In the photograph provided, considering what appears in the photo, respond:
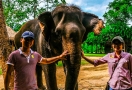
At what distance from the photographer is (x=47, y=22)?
4652 mm

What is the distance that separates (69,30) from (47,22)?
800 millimetres

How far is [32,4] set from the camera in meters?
30.8

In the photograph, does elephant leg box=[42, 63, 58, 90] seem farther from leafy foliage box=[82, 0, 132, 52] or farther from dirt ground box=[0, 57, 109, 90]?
leafy foliage box=[82, 0, 132, 52]

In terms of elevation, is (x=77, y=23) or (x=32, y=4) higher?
(x=32, y=4)

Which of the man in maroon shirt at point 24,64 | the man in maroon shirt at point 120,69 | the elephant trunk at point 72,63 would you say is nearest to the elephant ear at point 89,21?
the elephant trunk at point 72,63

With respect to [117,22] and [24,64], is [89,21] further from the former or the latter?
[117,22]

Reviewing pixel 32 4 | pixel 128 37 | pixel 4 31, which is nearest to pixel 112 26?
pixel 128 37

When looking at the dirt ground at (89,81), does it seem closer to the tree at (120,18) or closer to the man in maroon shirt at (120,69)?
the man in maroon shirt at (120,69)

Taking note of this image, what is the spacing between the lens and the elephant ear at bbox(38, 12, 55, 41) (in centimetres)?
455

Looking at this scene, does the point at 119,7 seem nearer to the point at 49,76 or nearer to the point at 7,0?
the point at 7,0

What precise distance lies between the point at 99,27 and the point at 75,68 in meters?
1.03

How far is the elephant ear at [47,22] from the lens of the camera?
455 cm

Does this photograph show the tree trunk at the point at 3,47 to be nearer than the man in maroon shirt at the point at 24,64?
No

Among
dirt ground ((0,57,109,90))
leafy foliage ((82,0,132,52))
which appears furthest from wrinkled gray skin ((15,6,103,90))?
leafy foliage ((82,0,132,52))
